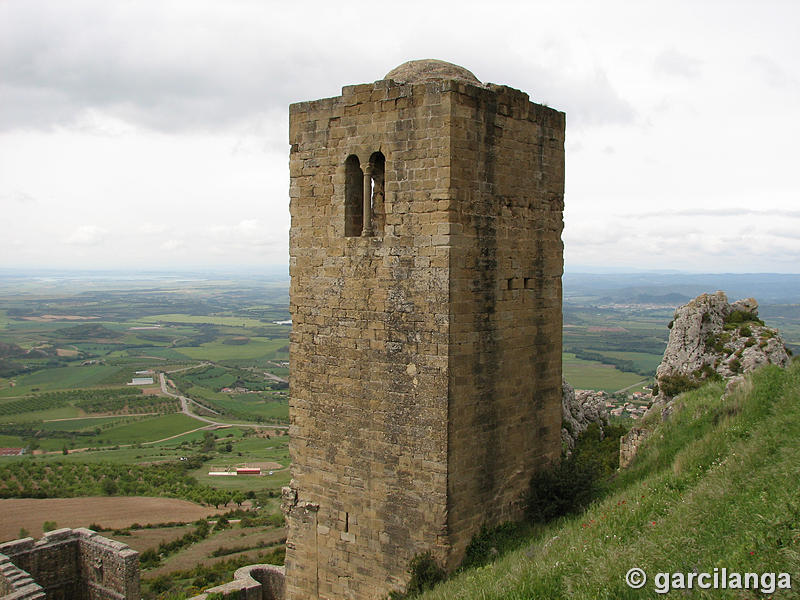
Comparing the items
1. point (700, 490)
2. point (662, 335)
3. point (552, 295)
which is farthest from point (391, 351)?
Result: point (662, 335)

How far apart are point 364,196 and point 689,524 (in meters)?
5.01

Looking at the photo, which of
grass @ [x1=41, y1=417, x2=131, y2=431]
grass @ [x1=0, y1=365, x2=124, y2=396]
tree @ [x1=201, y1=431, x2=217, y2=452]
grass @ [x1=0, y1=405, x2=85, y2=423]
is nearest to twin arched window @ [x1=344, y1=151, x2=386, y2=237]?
tree @ [x1=201, y1=431, x2=217, y2=452]

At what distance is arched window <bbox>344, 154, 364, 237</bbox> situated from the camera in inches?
311

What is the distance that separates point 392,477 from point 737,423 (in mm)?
5122

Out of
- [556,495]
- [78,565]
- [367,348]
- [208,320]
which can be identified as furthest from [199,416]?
[208,320]

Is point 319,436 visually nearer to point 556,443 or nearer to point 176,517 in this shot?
point 556,443

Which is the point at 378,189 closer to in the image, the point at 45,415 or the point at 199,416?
the point at 199,416

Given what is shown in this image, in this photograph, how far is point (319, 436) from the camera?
323 inches

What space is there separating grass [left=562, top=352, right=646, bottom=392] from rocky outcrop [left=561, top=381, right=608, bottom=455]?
112ft

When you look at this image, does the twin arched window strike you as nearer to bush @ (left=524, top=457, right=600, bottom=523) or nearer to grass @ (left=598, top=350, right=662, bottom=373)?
bush @ (left=524, top=457, right=600, bottom=523)

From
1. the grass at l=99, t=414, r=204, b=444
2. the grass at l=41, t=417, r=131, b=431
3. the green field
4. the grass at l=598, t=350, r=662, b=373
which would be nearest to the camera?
the grass at l=99, t=414, r=204, b=444

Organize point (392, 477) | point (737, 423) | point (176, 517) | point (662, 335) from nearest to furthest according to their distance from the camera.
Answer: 1. point (392, 477)
2. point (737, 423)
3. point (176, 517)
4. point (662, 335)

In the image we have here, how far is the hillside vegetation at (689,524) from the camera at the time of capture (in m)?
4.75

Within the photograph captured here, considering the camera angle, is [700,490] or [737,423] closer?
[700,490]
